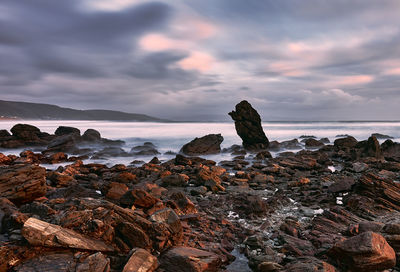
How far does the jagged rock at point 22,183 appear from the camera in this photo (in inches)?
303

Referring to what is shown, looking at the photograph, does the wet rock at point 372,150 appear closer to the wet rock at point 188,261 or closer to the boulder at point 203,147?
the boulder at point 203,147

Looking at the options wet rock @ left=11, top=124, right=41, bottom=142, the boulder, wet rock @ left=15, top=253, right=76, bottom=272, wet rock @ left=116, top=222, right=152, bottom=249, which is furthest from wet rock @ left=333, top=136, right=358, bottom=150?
wet rock @ left=11, top=124, right=41, bottom=142

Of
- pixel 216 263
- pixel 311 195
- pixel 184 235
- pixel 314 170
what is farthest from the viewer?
pixel 314 170

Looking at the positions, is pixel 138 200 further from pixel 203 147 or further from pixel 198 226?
pixel 203 147

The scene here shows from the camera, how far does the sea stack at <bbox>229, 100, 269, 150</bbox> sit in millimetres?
38000

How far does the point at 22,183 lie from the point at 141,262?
19.3 feet

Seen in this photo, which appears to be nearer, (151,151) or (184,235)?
(184,235)

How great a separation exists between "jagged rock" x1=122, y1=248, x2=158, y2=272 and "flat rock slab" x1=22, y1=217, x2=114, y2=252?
63 cm

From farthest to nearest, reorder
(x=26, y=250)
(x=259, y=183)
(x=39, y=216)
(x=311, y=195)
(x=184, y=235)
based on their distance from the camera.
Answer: (x=259, y=183)
(x=311, y=195)
(x=184, y=235)
(x=39, y=216)
(x=26, y=250)

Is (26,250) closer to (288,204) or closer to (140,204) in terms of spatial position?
(140,204)

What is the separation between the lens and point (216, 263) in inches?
205

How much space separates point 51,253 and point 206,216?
4610 mm

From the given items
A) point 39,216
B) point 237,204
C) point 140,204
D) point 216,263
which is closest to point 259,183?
point 237,204

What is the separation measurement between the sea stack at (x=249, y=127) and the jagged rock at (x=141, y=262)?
33171 mm
